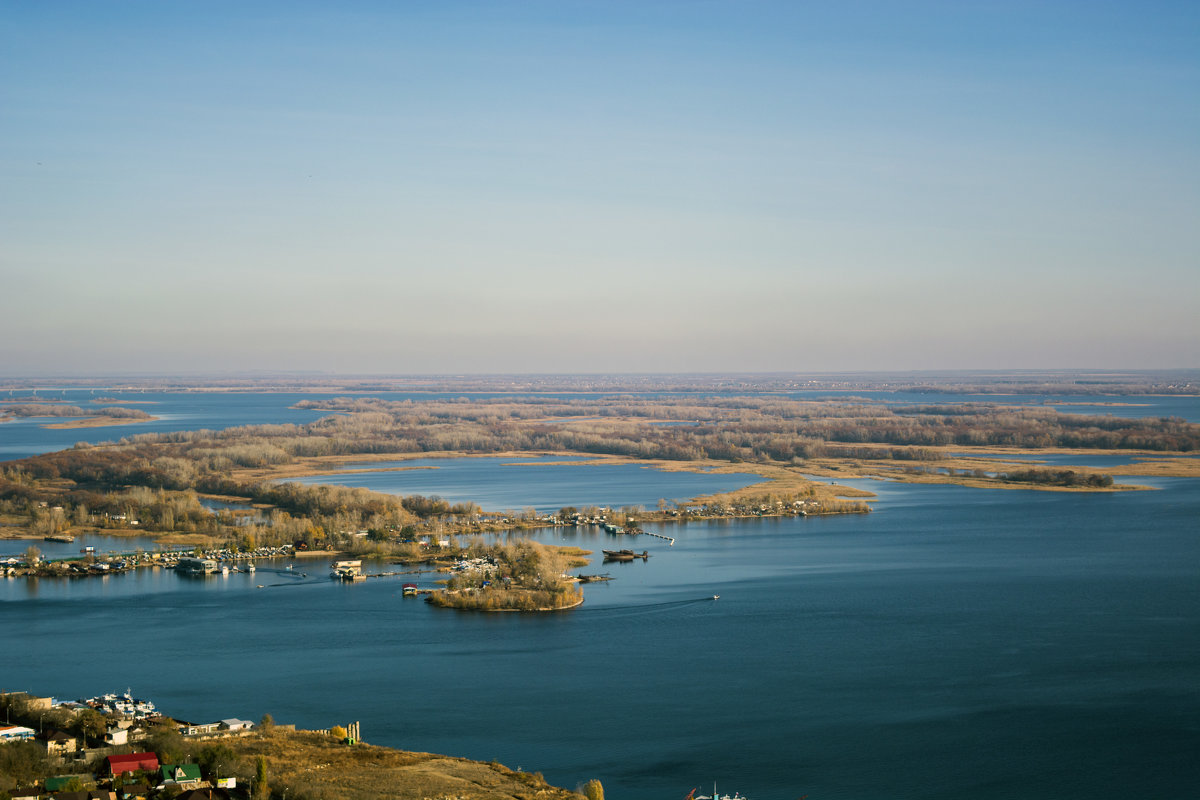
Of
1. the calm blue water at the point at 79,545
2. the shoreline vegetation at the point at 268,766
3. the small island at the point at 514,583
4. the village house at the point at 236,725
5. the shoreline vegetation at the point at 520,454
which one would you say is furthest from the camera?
the shoreline vegetation at the point at 520,454

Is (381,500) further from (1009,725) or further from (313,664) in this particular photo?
(1009,725)

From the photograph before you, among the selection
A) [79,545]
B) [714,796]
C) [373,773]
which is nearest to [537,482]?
[79,545]

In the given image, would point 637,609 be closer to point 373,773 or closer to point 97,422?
point 373,773

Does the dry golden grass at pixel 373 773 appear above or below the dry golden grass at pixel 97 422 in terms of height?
below

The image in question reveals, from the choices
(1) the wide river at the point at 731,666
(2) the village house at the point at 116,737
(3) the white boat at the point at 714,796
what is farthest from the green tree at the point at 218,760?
(3) the white boat at the point at 714,796

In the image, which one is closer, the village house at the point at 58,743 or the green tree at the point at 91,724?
the village house at the point at 58,743

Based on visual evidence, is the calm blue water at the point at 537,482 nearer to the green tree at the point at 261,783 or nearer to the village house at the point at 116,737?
the village house at the point at 116,737

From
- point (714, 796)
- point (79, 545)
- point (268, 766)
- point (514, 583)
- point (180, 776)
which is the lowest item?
point (79, 545)
